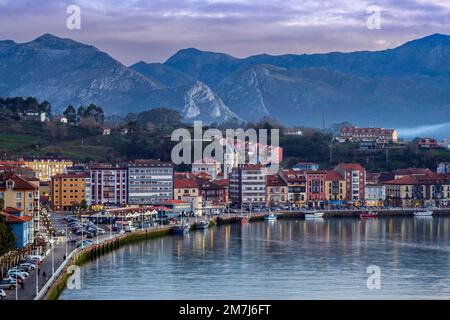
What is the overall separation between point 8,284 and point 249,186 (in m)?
23.5

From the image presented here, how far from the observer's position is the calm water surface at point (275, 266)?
41.9 feet

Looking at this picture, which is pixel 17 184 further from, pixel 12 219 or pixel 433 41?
pixel 433 41

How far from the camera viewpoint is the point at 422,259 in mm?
17656

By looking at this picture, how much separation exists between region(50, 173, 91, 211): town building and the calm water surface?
6474 millimetres

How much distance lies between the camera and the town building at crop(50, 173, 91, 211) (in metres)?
30.8

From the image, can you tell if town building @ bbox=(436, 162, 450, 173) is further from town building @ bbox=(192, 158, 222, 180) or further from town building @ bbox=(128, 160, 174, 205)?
town building @ bbox=(128, 160, 174, 205)

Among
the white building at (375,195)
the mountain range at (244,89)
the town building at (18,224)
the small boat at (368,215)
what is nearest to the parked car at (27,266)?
the town building at (18,224)

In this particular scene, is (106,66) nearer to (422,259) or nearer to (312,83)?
(312,83)

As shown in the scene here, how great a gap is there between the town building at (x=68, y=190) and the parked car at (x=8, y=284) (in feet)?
63.4

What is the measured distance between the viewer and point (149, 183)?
31562 millimetres

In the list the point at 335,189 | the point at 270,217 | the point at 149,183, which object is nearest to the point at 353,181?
the point at 335,189

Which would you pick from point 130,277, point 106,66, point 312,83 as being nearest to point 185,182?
point 130,277

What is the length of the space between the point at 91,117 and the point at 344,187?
55.6 feet

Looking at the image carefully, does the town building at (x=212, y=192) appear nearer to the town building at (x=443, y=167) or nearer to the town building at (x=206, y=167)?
the town building at (x=206, y=167)
